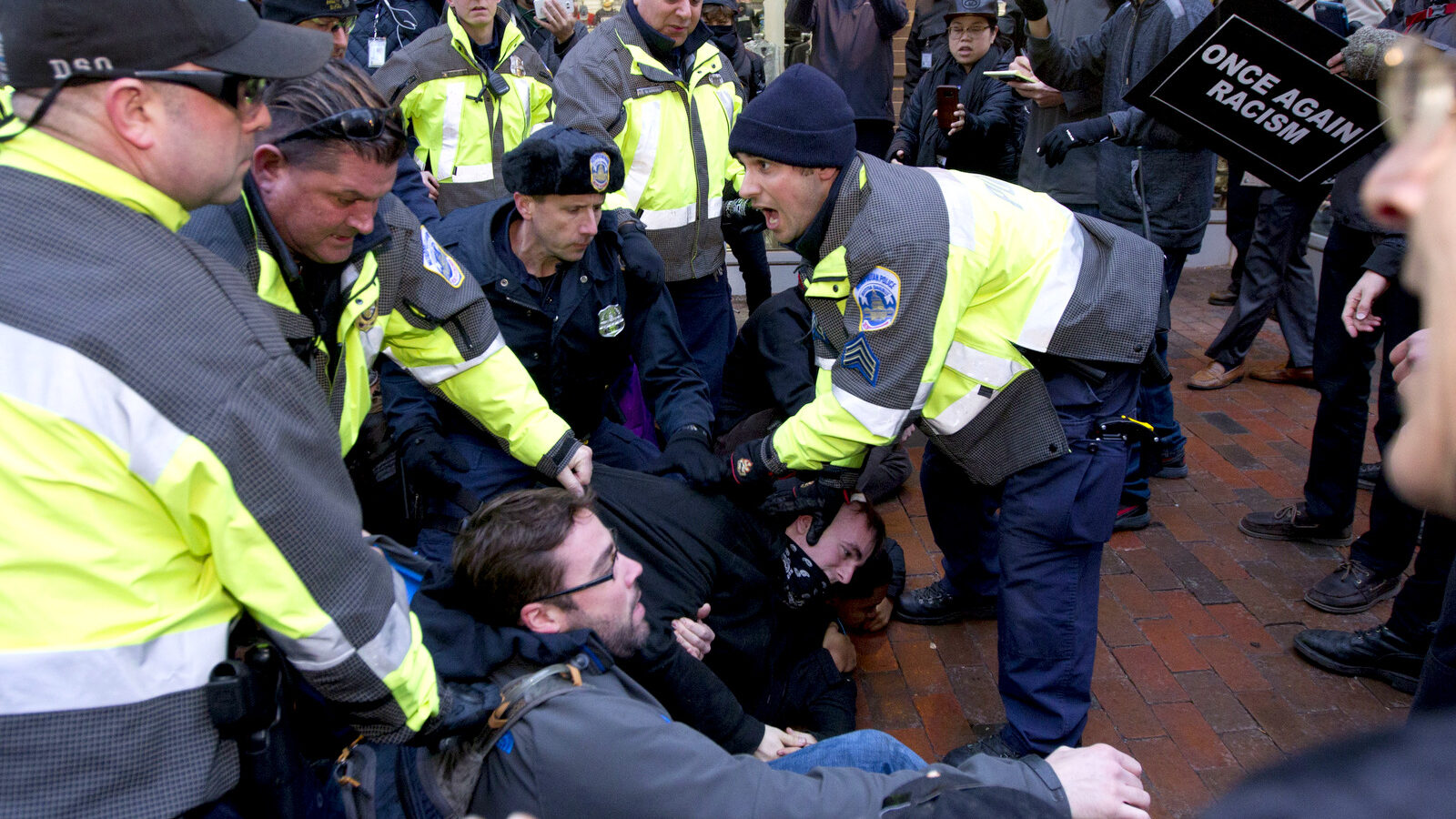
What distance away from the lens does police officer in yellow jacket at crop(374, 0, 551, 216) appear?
4.24 m

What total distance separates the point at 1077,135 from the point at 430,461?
9.61 ft

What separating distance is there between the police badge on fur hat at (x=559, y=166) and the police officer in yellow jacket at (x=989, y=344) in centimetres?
53

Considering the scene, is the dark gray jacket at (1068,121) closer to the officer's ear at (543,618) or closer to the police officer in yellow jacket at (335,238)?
the police officer in yellow jacket at (335,238)

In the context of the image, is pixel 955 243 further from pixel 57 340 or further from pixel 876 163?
pixel 57 340

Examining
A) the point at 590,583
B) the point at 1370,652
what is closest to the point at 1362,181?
the point at 1370,652

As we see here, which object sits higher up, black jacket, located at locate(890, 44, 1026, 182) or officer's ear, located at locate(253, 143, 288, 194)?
officer's ear, located at locate(253, 143, 288, 194)

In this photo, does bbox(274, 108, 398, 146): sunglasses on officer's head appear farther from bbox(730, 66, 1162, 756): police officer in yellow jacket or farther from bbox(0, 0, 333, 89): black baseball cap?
bbox(730, 66, 1162, 756): police officer in yellow jacket

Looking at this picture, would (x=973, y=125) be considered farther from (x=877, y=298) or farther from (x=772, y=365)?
(x=877, y=298)

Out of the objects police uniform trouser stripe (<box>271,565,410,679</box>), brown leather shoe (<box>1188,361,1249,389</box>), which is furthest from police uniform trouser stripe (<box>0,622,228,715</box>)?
brown leather shoe (<box>1188,361,1249,389</box>)

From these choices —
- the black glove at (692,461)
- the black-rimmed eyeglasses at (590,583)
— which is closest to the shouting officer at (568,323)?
the black glove at (692,461)

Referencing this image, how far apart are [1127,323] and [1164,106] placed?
156cm

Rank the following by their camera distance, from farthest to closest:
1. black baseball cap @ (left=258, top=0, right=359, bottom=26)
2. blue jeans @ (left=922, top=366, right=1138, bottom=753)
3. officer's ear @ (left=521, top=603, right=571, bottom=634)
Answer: black baseball cap @ (left=258, top=0, right=359, bottom=26)
blue jeans @ (left=922, top=366, right=1138, bottom=753)
officer's ear @ (left=521, top=603, right=571, bottom=634)

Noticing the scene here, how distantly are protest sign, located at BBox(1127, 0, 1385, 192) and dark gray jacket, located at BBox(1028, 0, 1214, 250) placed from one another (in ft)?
1.30

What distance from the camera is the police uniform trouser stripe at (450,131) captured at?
4.29m
